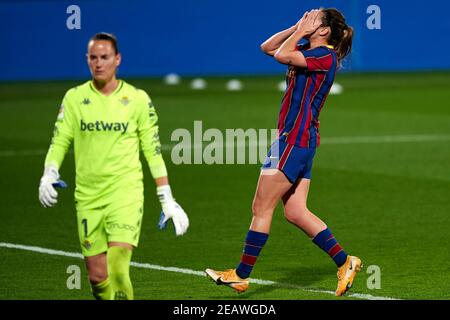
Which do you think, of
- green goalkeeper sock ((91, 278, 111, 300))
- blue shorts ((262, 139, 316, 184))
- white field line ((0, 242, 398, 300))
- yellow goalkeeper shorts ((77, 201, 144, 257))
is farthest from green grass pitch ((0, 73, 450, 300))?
yellow goalkeeper shorts ((77, 201, 144, 257))

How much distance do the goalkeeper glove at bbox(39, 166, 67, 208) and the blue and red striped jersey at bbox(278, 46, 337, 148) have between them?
2117 mm

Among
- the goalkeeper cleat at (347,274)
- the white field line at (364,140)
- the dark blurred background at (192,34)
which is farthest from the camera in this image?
the dark blurred background at (192,34)

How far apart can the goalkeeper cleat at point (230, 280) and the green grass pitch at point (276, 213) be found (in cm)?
11

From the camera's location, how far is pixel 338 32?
29.8 feet

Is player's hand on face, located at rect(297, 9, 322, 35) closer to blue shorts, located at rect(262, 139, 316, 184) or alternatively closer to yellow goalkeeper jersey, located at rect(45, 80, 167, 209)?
blue shorts, located at rect(262, 139, 316, 184)

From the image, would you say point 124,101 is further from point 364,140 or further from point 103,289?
point 364,140

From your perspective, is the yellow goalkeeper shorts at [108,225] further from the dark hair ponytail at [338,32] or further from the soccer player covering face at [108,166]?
the dark hair ponytail at [338,32]

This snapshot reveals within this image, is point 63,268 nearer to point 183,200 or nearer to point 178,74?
point 183,200

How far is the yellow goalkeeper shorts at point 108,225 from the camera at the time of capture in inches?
297

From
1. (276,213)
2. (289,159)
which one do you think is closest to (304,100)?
(289,159)

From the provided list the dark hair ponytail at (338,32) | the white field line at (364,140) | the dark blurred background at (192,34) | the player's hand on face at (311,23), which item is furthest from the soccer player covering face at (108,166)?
the dark blurred background at (192,34)

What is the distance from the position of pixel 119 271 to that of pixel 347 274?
2.32 m

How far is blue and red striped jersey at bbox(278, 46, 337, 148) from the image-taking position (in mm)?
8984
